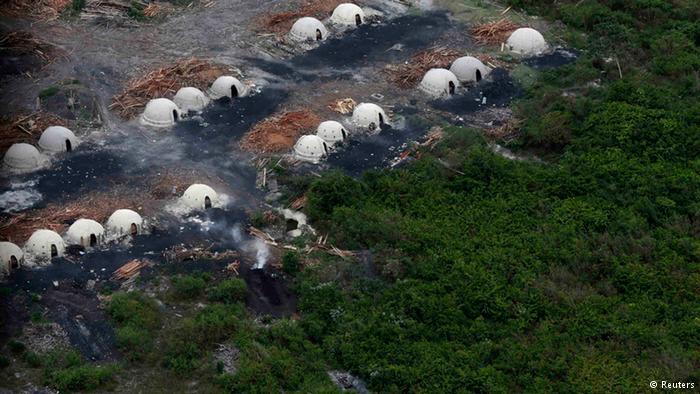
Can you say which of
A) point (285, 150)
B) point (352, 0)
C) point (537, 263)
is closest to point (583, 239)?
point (537, 263)

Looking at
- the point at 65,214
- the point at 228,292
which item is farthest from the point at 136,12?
the point at 228,292

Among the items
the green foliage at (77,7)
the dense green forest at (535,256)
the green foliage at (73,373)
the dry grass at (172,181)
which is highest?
the green foliage at (77,7)

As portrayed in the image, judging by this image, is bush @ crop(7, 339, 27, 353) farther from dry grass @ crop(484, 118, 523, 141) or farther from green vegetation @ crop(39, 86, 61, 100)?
dry grass @ crop(484, 118, 523, 141)

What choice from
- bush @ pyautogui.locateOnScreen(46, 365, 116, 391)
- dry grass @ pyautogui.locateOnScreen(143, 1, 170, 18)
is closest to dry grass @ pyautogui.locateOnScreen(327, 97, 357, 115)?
dry grass @ pyautogui.locateOnScreen(143, 1, 170, 18)

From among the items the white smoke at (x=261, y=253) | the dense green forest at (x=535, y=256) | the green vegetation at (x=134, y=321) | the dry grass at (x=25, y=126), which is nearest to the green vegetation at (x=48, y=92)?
the dry grass at (x=25, y=126)

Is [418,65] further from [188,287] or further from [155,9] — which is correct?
[188,287]

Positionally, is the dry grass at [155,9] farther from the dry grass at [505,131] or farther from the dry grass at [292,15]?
the dry grass at [505,131]
